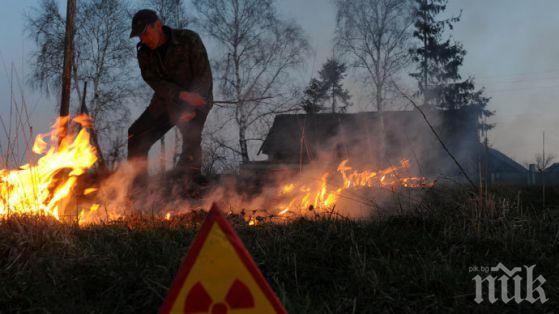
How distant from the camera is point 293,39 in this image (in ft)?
67.2

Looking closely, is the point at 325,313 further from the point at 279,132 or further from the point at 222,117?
the point at 279,132

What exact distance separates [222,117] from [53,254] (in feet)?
55.9

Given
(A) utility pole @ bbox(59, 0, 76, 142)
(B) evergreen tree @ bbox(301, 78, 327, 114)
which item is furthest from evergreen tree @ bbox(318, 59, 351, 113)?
(A) utility pole @ bbox(59, 0, 76, 142)

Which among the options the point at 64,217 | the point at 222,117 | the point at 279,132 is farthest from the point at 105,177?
the point at 279,132

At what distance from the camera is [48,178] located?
4949mm

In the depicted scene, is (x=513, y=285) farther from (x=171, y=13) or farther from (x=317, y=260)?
(x=171, y=13)

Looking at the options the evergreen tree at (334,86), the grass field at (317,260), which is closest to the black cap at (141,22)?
the grass field at (317,260)

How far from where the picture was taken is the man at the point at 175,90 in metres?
5.31

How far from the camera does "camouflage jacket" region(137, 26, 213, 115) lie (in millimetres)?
5348

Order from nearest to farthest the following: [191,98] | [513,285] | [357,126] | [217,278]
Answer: [217,278]
[513,285]
[191,98]
[357,126]

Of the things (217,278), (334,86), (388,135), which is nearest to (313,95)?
(388,135)

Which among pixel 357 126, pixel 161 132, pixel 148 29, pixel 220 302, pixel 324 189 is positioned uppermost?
pixel 357 126

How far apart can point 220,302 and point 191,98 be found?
3835 millimetres

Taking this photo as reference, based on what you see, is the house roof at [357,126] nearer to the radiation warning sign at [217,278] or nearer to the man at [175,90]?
the man at [175,90]
